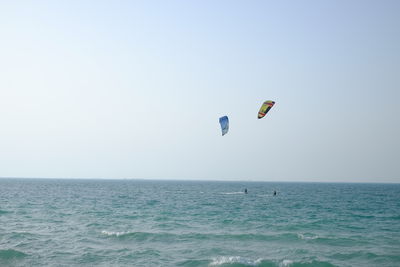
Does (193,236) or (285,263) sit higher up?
(193,236)

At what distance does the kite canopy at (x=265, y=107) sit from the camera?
29216 millimetres

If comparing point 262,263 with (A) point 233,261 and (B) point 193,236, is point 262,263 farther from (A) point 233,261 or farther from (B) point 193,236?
(B) point 193,236

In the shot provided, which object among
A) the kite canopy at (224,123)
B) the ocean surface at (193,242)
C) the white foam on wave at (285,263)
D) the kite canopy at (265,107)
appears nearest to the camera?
the white foam on wave at (285,263)

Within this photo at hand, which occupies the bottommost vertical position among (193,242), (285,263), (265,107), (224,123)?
(285,263)

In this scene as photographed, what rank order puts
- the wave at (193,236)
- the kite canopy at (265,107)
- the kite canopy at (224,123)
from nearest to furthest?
the wave at (193,236) < the kite canopy at (265,107) < the kite canopy at (224,123)

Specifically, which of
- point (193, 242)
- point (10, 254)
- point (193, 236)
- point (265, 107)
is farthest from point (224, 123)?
point (10, 254)

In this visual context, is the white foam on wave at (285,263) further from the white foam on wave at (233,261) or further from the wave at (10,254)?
the wave at (10,254)

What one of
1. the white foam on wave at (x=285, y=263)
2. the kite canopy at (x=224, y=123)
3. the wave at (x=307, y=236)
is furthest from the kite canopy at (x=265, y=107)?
the white foam on wave at (x=285, y=263)

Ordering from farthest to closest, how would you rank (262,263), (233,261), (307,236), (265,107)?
(265,107) → (307,236) → (233,261) → (262,263)

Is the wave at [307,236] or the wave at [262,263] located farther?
the wave at [307,236]

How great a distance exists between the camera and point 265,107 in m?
29.8

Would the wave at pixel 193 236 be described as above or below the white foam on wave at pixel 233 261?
above

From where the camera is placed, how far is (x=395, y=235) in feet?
81.7

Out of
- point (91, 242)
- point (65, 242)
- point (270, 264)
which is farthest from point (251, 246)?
point (65, 242)
